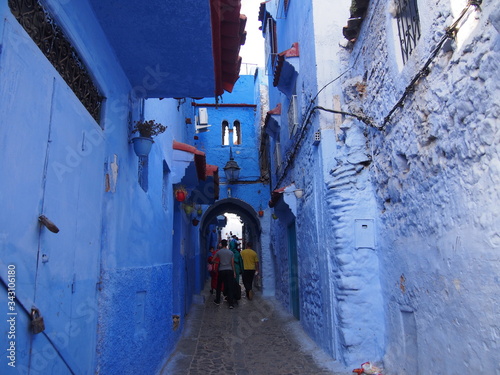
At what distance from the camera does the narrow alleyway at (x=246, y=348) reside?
494cm

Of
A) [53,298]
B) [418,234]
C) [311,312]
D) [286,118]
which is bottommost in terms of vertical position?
[311,312]

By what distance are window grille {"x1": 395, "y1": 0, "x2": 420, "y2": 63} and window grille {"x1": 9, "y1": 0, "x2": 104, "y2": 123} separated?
9.52 feet

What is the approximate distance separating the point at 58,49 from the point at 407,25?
3.20m

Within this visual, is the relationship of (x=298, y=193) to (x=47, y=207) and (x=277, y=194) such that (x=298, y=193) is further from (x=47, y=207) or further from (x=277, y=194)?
(x=47, y=207)

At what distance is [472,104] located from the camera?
8.86 ft

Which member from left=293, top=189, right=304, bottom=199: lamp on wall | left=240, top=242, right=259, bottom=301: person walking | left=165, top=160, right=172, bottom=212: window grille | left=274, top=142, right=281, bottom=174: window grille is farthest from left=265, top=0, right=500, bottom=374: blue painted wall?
left=240, top=242, right=259, bottom=301: person walking

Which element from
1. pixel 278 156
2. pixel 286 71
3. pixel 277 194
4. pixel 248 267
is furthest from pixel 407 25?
pixel 248 267

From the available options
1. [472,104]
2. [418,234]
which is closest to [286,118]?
[418,234]

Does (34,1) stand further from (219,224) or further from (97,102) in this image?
(219,224)

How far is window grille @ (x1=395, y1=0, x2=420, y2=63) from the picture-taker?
3.80 metres

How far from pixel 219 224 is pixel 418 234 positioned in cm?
1919

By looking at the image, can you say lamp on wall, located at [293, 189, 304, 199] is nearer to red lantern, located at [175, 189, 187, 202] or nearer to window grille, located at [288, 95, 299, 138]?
window grille, located at [288, 95, 299, 138]

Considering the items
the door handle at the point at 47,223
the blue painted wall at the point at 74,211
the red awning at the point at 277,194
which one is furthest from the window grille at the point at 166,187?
the door handle at the point at 47,223

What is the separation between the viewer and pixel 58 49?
243 centimetres
